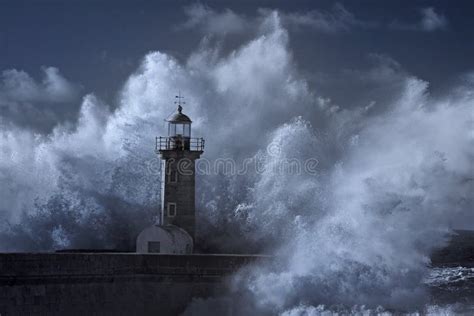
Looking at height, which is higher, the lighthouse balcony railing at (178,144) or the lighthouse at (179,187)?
the lighthouse balcony railing at (178,144)

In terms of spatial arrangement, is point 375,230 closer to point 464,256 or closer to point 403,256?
point 403,256

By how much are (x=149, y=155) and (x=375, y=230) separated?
505 inches

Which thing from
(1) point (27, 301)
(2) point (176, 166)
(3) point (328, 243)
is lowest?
(1) point (27, 301)

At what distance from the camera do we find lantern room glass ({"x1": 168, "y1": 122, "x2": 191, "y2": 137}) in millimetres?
25461

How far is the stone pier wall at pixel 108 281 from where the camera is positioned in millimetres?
18016

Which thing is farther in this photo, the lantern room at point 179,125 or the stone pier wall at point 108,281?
the lantern room at point 179,125

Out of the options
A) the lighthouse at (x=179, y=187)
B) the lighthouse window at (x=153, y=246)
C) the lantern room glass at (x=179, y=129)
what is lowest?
the lighthouse window at (x=153, y=246)

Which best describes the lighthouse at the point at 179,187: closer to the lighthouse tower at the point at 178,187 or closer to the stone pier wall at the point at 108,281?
the lighthouse tower at the point at 178,187

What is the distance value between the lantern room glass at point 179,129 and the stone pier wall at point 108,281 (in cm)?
564

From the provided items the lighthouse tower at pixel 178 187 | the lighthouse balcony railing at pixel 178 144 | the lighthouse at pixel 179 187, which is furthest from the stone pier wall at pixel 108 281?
the lighthouse balcony railing at pixel 178 144

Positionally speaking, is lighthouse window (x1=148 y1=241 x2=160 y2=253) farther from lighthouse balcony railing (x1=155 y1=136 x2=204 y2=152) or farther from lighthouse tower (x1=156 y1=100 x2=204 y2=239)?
lighthouse balcony railing (x1=155 y1=136 x2=204 y2=152)

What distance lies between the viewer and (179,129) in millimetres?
25609

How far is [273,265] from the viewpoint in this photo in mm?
21047

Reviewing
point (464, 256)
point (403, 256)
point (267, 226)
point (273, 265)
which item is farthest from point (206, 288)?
point (464, 256)
